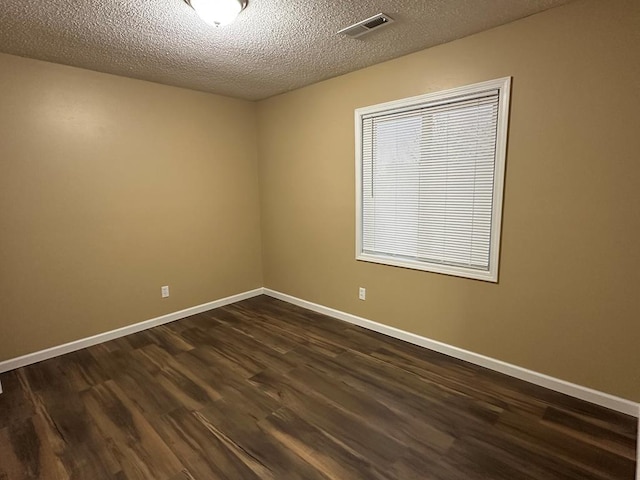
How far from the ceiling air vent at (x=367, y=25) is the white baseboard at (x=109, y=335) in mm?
3185

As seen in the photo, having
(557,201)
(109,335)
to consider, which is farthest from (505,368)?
(109,335)

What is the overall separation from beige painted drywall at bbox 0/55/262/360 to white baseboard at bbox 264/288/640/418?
1720mm

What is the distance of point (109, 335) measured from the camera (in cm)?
329

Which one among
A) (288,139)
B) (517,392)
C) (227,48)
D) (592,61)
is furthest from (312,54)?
(517,392)

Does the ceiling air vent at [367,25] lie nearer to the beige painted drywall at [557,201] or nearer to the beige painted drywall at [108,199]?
the beige painted drywall at [557,201]

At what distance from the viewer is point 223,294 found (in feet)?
13.8

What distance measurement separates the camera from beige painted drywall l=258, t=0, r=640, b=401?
1.99 meters

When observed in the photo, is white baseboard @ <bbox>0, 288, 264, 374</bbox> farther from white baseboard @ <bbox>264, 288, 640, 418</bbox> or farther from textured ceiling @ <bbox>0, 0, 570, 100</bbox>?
textured ceiling @ <bbox>0, 0, 570, 100</bbox>

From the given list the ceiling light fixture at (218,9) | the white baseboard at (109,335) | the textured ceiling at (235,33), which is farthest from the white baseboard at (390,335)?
the ceiling light fixture at (218,9)

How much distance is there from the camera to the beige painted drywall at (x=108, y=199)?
2740mm

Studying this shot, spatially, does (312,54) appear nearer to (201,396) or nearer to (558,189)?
(558,189)

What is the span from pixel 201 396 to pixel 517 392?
2.21m

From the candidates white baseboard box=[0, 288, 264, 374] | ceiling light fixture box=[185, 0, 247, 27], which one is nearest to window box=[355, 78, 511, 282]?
ceiling light fixture box=[185, 0, 247, 27]

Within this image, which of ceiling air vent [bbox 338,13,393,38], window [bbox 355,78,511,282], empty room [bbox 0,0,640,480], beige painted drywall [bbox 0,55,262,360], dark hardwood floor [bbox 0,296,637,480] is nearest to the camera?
dark hardwood floor [bbox 0,296,637,480]
